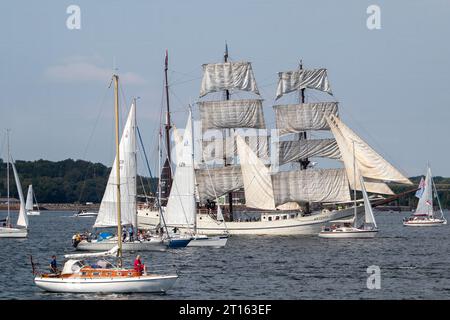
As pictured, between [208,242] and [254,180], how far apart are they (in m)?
24.7

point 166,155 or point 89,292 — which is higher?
point 166,155

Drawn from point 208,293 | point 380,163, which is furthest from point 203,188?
point 208,293

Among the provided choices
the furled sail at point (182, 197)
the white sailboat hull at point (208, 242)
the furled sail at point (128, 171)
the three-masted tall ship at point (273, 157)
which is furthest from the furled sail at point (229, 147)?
the furled sail at point (128, 171)

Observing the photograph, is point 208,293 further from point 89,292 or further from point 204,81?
point 204,81

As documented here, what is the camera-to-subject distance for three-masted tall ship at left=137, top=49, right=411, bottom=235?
109 metres

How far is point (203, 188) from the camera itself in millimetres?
112438

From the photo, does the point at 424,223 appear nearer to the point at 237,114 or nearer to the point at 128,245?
the point at 237,114

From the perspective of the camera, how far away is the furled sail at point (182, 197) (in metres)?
86.2

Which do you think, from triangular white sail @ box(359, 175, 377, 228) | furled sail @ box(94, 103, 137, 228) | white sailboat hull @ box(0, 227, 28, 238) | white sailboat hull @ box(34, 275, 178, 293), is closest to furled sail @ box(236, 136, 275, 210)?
triangular white sail @ box(359, 175, 377, 228)

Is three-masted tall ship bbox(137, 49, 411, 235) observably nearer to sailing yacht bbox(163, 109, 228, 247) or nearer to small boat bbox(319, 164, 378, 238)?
small boat bbox(319, 164, 378, 238)
